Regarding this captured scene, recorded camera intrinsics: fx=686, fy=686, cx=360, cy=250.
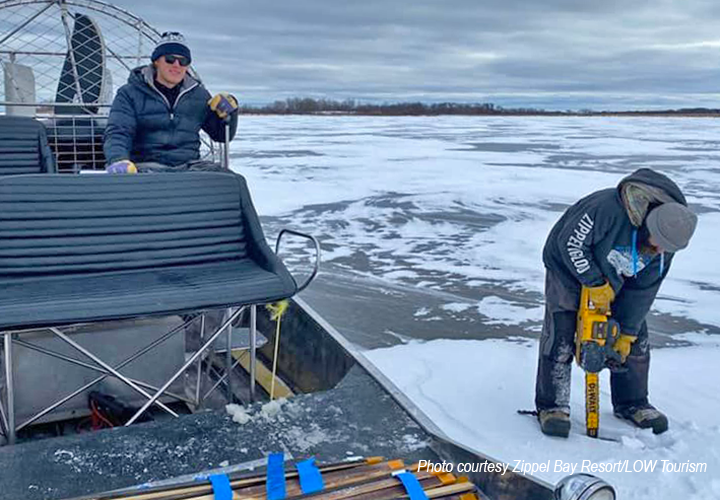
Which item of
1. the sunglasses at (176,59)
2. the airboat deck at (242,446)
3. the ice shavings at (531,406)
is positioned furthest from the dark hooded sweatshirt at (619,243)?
the sunglasses at (176,59)

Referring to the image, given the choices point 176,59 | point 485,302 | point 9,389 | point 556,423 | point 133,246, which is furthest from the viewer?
point 485,302

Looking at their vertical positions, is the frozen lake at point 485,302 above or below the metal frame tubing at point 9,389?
below

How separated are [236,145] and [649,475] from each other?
18.3 meters

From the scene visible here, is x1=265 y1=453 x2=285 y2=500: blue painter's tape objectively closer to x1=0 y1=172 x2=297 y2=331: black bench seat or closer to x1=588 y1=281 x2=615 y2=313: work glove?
x1=0 y1=172 x2=297 y2=331: black bench seat

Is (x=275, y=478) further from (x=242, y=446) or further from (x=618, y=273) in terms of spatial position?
(x=618, y=273)

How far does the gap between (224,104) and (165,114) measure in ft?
1.03

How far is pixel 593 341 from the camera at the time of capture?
293cm

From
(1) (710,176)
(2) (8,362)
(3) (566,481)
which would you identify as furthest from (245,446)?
(1) (710,176)

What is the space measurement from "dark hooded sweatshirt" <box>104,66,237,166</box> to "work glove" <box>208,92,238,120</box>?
0.19 ft

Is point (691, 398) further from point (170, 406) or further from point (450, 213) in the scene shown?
point (450, 213)

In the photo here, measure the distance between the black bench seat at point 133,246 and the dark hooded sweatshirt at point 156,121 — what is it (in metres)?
0.75

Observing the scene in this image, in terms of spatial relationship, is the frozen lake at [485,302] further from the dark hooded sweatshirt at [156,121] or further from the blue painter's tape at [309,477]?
the dark hooded sweatshirt at [156,121]

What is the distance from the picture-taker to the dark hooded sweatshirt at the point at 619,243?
2777 millimetres

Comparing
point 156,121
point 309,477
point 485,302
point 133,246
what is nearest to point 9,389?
point 133,246
